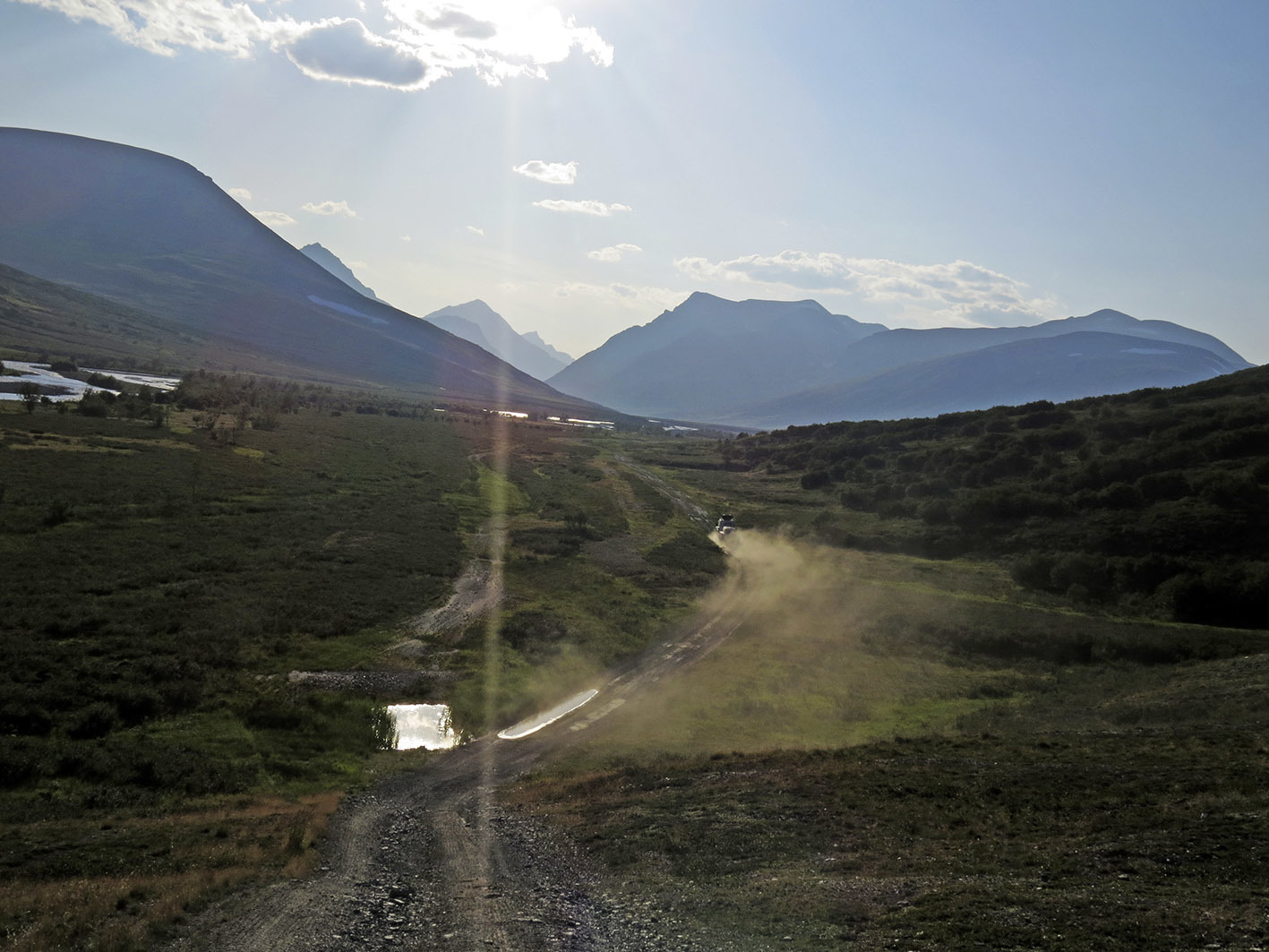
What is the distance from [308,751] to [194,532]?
2700 centimetres

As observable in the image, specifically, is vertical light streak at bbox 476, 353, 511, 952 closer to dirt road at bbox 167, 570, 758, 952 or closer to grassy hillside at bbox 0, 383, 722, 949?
dirt road at bbox 167, 570, 758, 952

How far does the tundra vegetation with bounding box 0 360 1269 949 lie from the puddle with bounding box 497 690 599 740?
3.39 feet

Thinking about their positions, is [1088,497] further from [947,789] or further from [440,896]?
[440,896]

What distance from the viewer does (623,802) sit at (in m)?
21.7

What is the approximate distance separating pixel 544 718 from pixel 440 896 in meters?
15.1

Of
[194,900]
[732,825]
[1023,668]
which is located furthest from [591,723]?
[1023,668]

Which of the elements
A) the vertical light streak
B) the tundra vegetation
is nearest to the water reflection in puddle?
the tundra vegetation

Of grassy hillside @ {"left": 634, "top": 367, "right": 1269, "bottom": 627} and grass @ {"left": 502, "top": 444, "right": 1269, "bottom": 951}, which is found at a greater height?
grassy hillside @ {"left": 634, "top": 367, "right": 1269, "bottom": 627}

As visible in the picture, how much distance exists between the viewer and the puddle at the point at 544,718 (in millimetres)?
29625

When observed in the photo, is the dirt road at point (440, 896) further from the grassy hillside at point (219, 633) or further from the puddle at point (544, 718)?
the puddle at point (544, 718)

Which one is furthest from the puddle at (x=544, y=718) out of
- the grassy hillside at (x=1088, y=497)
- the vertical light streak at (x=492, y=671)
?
the grassy hillside at (x=1088, y=497)

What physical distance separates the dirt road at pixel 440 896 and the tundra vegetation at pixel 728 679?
33.5 inches

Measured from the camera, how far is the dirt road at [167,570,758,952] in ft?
46.2

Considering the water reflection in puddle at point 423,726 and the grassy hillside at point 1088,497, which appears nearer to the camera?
the water reflection in puddle at point 423,726
